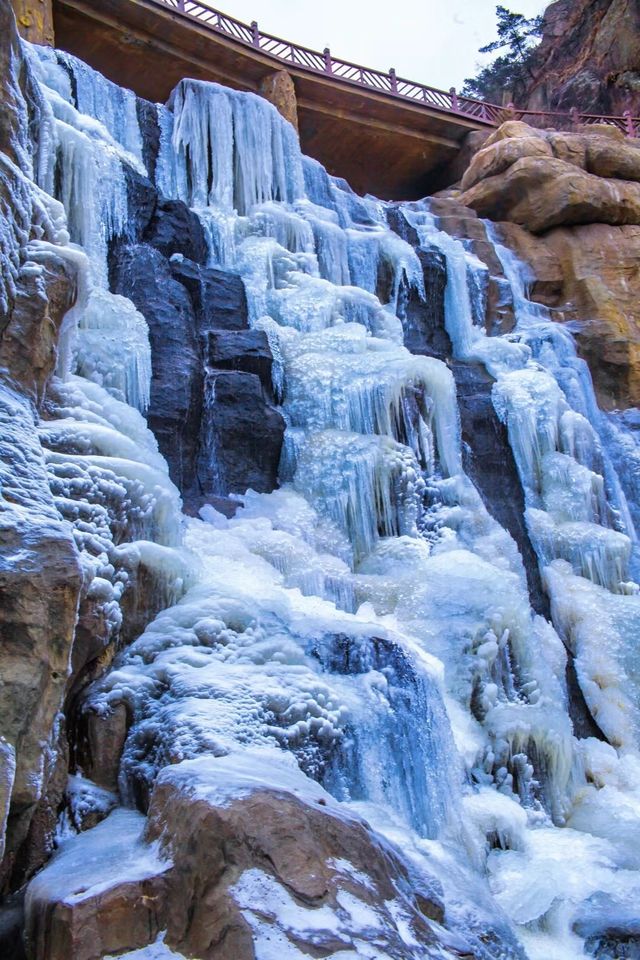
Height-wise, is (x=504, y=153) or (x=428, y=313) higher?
(x=504, y=153)

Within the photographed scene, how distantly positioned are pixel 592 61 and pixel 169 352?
51.5 ft

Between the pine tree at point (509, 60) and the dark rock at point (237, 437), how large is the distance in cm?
1717

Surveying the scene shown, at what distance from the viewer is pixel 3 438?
169 inches

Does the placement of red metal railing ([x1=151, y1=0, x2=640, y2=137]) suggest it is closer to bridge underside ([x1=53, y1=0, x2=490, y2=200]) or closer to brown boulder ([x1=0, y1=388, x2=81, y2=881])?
Answer: bridge underside ([x1=53, y1=0, x2=490, y2=200])

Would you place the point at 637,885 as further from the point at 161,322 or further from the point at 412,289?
the point at 412,289

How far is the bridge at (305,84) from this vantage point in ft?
44.9

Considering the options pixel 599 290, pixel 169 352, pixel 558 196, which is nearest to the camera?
pixel 169 352

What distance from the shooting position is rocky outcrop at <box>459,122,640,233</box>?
1447cm

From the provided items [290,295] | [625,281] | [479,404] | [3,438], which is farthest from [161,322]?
[625,281]

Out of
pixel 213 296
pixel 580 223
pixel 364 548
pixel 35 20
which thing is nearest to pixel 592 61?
pixel 580 223

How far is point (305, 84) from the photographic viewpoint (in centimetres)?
1557

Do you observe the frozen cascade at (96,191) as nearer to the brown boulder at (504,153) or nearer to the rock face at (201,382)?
the rock face at (201,382)

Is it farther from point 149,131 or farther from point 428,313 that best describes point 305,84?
point 428,313

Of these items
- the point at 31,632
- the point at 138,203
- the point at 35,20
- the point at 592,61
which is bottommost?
the point at 31,632
